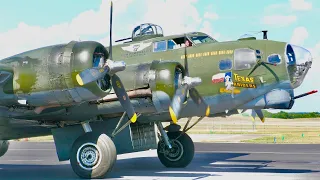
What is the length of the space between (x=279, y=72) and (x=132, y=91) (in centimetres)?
525

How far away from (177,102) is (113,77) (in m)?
2.21

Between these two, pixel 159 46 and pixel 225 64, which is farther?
pixel 159 46

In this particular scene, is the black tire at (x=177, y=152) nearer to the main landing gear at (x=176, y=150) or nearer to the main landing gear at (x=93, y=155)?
the main landing gear at (x=176, y=150)

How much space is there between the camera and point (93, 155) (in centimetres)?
A: 1652

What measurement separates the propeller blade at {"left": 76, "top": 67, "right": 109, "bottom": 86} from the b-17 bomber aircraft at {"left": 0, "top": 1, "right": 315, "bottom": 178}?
30mm

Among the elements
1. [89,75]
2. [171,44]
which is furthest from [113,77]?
[171,44]

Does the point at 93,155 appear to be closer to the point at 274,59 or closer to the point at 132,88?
the point at 132,88

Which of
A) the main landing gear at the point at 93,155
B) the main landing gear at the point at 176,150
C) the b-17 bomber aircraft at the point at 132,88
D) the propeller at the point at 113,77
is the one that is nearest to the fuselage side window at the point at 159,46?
the b-17 bomber aircraft at the point at 132,88

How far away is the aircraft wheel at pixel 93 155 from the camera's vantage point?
16.3m

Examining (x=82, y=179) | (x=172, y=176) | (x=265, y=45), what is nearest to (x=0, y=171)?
(x=82, y=179)

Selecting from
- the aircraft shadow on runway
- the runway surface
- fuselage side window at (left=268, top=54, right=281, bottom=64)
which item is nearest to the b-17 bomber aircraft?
fuselage side window at (left=268, top=54, right=281, bottom=64)

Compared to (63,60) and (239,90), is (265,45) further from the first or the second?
(63,60)

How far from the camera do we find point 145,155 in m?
27.4

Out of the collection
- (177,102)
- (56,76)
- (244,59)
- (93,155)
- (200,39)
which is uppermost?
(200,39)
